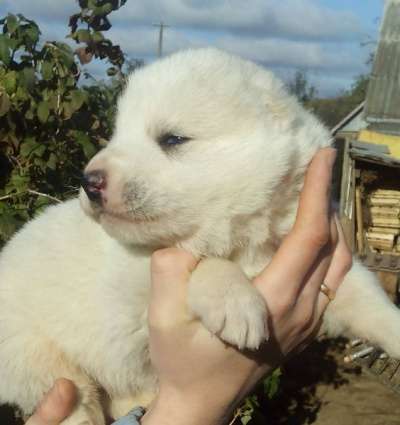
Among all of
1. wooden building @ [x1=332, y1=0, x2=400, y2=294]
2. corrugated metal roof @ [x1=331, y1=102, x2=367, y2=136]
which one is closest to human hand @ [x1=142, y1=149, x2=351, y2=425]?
wooden building @ [x1=332, y1=0, x2=400, y2=294]

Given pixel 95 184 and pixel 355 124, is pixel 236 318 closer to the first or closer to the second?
pixel 95 184

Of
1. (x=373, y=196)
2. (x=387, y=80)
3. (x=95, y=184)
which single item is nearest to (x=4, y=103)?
(x=95, y=184)

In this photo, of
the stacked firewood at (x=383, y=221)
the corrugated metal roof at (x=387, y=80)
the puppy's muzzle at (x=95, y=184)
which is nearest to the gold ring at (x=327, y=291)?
the puppy's muzzle at (x=95, y=184)

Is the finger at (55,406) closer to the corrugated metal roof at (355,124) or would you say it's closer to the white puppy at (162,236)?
the white puppy at (162,236)

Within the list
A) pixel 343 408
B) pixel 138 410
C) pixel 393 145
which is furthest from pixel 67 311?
pixel 393 145

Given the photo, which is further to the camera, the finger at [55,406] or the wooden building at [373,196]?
the wooden building at [373,196]

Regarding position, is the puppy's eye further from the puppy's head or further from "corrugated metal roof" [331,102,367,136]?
"corrugated metal roof" [331,102,367,136]
